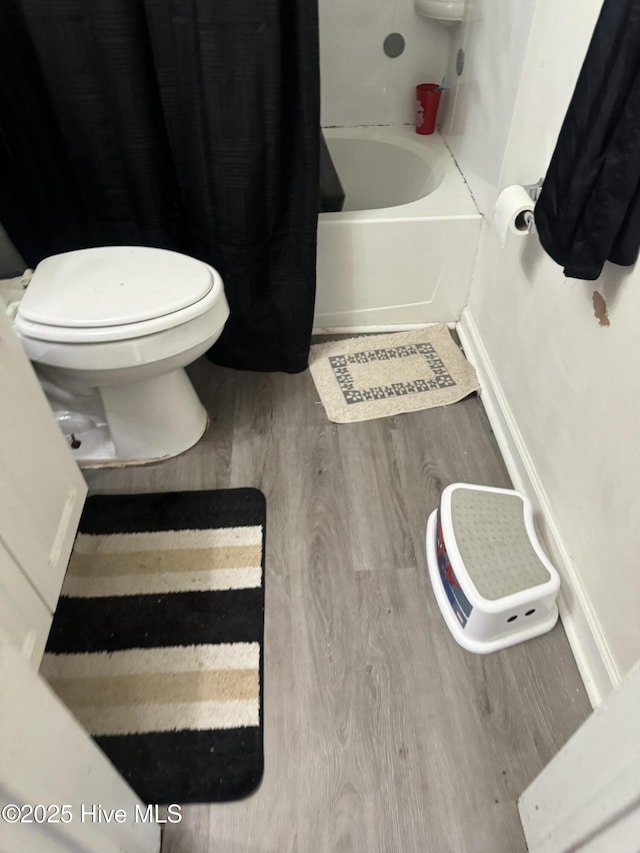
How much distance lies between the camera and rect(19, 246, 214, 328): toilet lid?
123cm

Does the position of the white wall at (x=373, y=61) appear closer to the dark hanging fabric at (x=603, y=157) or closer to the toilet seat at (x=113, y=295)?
the toilet seat at (x=113, y=295)

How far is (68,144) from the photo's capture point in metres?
1.45

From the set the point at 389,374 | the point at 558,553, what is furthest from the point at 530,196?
the point at 558,553

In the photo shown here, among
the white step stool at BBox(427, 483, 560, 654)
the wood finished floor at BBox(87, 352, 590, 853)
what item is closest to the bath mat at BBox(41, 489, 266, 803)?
the wood finished floor at BBox(87, 352, 590, 853)

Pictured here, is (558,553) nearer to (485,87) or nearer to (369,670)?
(369,670)

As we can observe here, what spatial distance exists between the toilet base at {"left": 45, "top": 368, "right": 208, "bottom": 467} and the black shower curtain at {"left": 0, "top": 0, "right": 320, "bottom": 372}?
314 millimetres

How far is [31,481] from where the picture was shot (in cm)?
112

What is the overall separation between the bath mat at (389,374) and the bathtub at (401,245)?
0.08m

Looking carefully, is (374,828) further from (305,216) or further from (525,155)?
(525,155)

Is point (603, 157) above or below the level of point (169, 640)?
above

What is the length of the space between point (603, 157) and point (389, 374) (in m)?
0.95

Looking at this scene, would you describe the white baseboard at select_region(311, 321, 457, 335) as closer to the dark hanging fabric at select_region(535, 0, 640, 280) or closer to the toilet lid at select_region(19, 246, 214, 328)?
the toilet lid at select_region(19, 246, 214, 328)

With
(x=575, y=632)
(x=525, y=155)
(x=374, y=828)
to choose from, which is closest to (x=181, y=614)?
(x=374, y=828)

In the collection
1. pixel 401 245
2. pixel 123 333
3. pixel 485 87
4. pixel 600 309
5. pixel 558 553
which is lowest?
pixel 558 553
